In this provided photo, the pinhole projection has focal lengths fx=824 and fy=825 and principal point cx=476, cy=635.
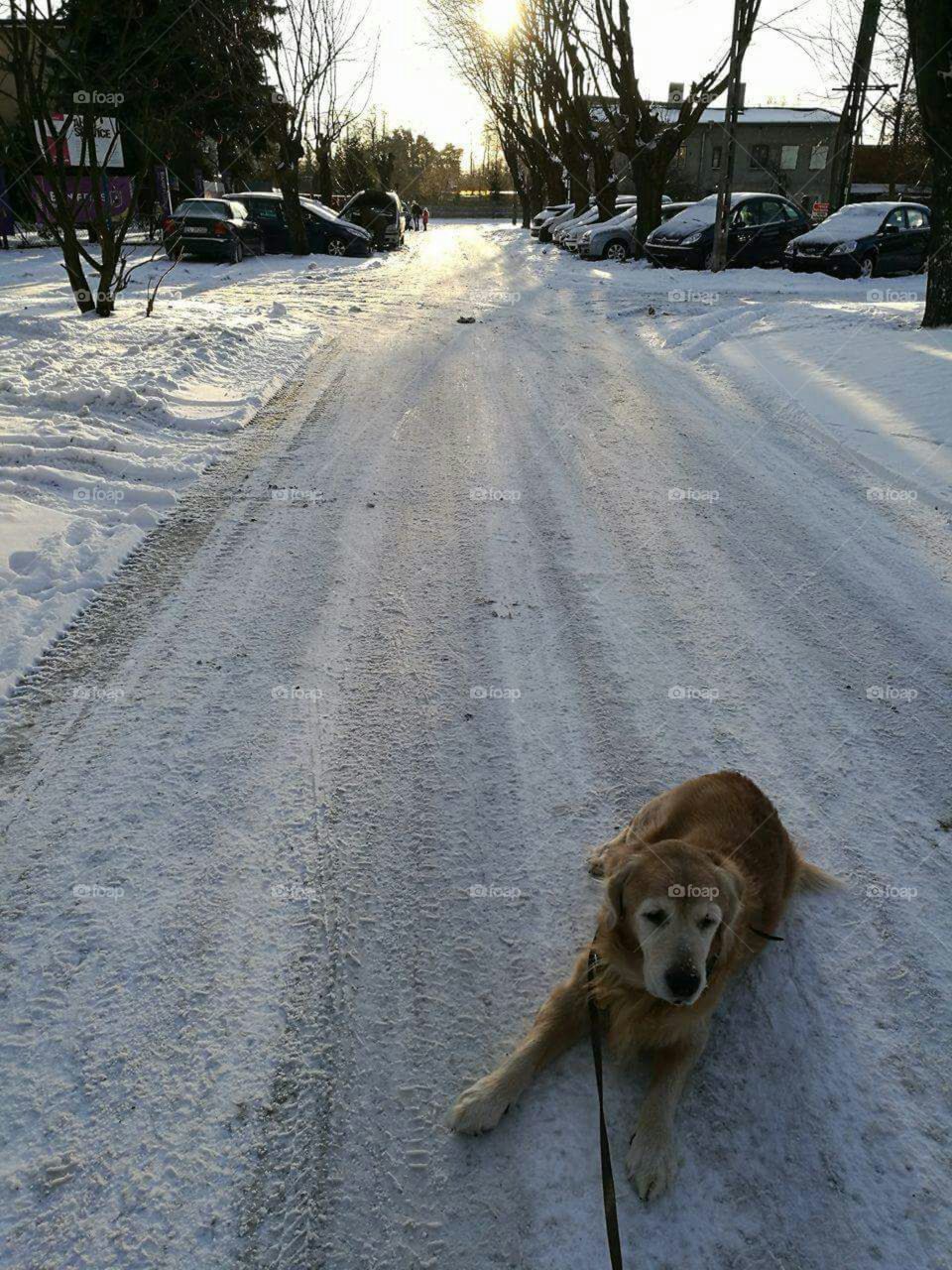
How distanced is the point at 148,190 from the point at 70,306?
19934mm

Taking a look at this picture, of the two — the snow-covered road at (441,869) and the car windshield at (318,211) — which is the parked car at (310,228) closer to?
the car windshield at (318,211)

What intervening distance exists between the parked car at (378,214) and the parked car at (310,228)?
5.29 meters

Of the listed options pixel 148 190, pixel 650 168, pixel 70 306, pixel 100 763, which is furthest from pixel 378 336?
pixel 148 190

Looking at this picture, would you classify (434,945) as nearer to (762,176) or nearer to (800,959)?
(800,959)

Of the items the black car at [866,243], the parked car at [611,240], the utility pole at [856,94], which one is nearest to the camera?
the black car at [866,243]

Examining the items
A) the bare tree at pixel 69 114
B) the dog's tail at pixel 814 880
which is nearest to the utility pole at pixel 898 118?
the bare tree at pixel 69 114

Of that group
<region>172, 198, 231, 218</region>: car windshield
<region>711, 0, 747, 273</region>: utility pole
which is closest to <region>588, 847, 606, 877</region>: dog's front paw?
<region>711, 0, 747, 273</region>: utility pole

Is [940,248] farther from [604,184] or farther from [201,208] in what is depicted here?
[604,184]

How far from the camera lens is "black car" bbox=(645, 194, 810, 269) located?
2116 centimetres

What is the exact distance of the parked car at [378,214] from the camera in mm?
33375

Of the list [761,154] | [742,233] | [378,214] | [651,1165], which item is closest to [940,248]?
[742,233]

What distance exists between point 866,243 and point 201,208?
17673 millimetres

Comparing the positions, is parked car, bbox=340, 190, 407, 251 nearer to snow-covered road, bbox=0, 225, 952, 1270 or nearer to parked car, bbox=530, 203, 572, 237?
parked car, bbox=530, 203, 572, 237

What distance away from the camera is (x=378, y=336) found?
13.1 m
